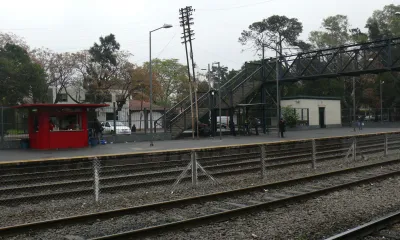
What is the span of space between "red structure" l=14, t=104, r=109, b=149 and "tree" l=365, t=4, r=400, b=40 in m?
54.0

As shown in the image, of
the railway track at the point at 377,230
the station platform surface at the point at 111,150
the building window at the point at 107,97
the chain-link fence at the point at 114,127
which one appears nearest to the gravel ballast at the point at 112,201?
the railway track at the point at 377,230

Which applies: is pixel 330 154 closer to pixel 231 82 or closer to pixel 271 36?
pixel 231 82

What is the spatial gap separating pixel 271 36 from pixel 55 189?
56.0 m

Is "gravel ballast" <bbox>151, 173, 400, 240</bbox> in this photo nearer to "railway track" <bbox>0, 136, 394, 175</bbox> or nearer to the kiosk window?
"railway track" <bbox>0, 136, 394, 175</bbox>

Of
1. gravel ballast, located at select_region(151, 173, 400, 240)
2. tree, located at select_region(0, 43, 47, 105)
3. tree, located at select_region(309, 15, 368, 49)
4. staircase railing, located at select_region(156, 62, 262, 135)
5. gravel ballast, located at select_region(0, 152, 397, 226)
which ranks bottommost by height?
gravel ballast, located at select_region(151, 173, 400, 240)

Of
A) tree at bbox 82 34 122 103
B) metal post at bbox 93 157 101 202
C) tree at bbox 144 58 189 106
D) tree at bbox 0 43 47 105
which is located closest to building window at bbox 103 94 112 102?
tree at bbox 82 34 122 103

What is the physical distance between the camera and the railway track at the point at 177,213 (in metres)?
7.11

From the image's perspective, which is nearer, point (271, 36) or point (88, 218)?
point (88, 218)

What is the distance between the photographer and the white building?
49312 mm

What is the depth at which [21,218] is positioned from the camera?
8422 mm

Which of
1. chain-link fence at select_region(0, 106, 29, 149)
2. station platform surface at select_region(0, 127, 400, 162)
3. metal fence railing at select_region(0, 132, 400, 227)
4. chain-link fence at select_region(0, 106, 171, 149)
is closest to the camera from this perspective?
metal fence railing at select_region(0, 132, 400, 227)

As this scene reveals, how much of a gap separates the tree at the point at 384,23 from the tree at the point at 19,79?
165 ft

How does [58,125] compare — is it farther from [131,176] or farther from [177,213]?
[177,213]

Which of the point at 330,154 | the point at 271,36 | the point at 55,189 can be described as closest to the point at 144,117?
the point at 330,154
